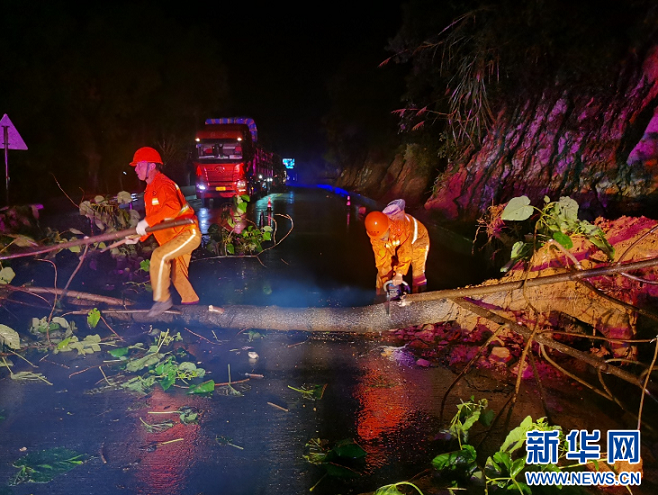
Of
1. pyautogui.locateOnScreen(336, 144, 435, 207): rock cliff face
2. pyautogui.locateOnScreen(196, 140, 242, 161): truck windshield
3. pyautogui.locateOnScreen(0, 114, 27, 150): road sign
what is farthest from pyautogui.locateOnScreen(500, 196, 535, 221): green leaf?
pyautogui.locateOnScreen(196, 140, 242, 161): truck windshield

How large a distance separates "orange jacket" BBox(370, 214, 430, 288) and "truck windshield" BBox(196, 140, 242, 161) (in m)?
16.1

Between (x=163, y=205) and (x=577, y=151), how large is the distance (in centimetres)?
750

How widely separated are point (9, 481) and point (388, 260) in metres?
4.23

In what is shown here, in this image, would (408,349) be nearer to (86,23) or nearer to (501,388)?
(501,388)

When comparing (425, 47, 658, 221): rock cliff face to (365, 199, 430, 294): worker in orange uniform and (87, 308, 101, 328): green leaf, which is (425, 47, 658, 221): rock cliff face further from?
(87, 308, 101, 328): green leaf

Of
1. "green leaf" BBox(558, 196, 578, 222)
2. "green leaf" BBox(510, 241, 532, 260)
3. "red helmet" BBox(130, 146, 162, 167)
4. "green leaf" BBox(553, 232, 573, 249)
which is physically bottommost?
"green leaf" BBox(510, 241, 532, 260)

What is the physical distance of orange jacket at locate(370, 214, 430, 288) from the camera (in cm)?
578

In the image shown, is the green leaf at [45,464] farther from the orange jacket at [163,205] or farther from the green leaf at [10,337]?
the orange jacket at [163,205]

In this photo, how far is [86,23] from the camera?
24.2 m

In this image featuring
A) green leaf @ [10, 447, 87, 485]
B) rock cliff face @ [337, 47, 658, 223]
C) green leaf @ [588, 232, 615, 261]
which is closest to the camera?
green leaf @ [10, 447, 87, 485]

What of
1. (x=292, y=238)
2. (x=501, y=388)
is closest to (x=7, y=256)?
(x=501, y=388)

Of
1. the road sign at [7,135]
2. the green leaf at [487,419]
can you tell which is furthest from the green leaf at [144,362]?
the road sign at [7,135]

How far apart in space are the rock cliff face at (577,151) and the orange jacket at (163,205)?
19.3 feet

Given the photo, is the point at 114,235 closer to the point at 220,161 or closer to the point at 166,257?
the point at 166,257
